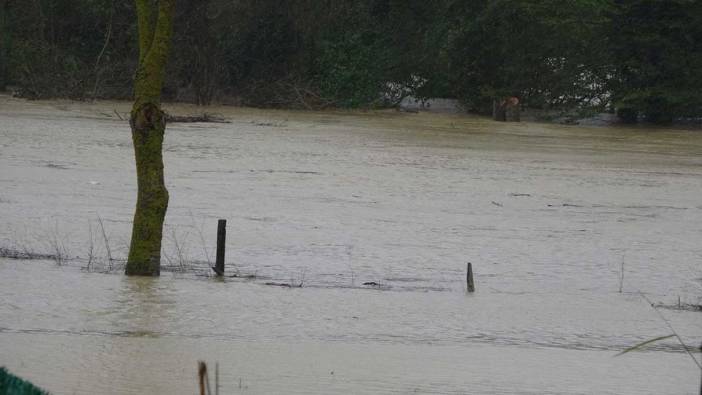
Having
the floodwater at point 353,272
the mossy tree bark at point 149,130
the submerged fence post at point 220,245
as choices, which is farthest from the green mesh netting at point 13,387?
the submerged fence post at point 220,245

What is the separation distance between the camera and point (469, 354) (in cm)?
886

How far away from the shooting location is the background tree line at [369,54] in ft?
116

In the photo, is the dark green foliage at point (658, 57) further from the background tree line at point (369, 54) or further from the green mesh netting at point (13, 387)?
the green mesh netting at point (13, 387)

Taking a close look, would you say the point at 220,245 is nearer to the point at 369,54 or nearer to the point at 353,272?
the point at 353,272

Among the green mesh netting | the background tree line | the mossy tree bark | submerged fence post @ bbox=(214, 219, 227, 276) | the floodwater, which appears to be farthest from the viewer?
the background tree line

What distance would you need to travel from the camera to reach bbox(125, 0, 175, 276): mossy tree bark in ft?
34.9

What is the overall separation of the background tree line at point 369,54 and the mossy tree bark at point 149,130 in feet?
80.5

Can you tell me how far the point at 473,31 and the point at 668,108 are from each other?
20.8ft

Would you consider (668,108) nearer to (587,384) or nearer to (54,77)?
(54,77)

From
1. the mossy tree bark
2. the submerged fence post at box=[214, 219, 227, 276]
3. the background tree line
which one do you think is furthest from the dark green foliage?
the mossy tree bark

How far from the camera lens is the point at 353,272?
1234cm

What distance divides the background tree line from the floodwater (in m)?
10.3

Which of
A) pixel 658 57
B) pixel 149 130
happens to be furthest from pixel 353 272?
pixel 658 57

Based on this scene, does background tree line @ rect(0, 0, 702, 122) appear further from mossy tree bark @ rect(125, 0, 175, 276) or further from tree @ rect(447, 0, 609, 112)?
mossy tree bark @ rect(125, 0, 175, 276)
